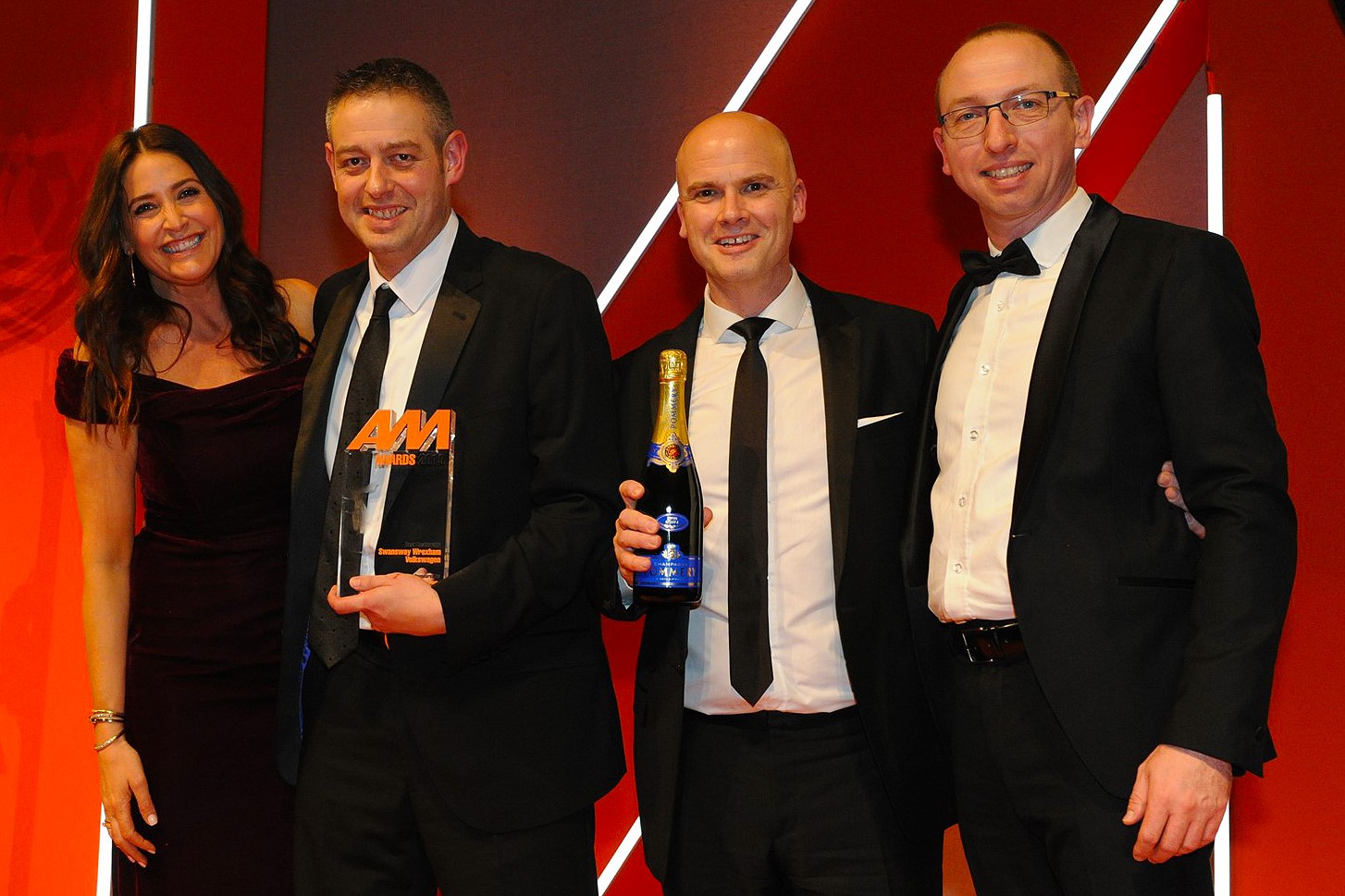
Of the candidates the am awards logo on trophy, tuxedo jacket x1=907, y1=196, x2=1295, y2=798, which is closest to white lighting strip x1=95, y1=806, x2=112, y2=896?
the am awards logo on trophy

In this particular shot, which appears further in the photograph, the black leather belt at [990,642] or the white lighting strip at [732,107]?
the white lighting strip at [732,107]

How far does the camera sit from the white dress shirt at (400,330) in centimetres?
210

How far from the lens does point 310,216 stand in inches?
138

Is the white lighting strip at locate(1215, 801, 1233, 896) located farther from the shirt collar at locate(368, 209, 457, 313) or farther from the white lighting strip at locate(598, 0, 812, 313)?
the shirt collar at locate(368, 209, 457, 313)

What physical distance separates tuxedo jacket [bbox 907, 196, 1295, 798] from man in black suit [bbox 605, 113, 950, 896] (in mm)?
369

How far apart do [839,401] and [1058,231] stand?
1.59ft

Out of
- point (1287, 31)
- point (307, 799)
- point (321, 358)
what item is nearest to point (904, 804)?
point (307, 799)

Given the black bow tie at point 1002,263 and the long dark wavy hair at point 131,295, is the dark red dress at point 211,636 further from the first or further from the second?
the black bow tie at point 1002,263

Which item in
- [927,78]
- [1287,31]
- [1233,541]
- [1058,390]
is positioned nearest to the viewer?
[1233,541]

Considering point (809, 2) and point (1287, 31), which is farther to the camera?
point (809, 2)

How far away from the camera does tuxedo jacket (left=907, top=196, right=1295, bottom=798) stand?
1.59 meters

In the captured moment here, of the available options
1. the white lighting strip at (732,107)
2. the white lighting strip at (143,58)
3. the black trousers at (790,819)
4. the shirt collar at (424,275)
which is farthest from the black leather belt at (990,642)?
the white lighting strip at (143,58)

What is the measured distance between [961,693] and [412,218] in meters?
1.31

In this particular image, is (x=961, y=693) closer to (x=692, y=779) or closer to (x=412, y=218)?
(x=692, y=779)
